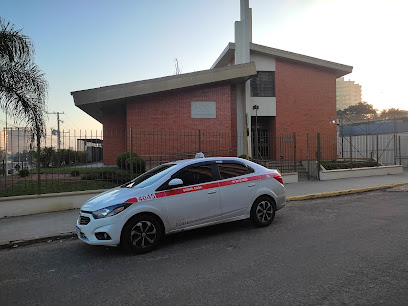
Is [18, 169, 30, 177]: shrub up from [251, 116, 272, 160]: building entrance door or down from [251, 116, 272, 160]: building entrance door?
down

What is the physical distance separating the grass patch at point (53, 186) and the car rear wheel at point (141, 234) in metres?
5.11

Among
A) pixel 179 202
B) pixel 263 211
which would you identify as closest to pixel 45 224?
pixel 179 202

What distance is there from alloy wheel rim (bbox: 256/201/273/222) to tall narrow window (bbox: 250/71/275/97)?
43.5 feet

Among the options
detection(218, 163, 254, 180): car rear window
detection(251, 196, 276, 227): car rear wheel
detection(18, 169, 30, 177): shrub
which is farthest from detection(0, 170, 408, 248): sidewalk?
detection(251, 196, 276, 227): car rear wheel

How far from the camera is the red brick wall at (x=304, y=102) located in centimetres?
1872

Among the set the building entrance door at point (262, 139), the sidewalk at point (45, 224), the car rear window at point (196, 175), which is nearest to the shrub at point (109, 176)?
the sidewalk at point (45, 224)

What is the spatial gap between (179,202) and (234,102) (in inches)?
494

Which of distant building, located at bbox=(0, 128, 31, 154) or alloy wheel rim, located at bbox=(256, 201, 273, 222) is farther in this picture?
distant building, located at bbox=(0, 128, 31, 154)

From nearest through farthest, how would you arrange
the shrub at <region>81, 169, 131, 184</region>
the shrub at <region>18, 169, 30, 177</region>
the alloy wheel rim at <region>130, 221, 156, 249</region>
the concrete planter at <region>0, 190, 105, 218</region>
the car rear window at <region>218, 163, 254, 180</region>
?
1. the alloy wheel rim at <region>130, 221, 156, 249</region>
2. the car rear window at <region>218, 163, 254, 180</region>
3. the concrete planter at <region>0, 190, 105, 218</region>
4. the shrub at <region>18, 169, 30, 177</region>
5. the shrub at <region>81, 169, 131, 184</region>

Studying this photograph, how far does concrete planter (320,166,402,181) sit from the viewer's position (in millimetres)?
13930

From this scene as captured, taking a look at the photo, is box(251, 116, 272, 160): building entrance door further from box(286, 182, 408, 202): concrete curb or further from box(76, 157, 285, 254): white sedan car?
box(76, 157, 285, 254): white sedan car

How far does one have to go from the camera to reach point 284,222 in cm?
649

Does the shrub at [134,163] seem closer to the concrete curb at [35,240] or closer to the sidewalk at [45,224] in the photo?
the sidewalk at [45,224]

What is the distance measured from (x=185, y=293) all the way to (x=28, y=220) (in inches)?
232
